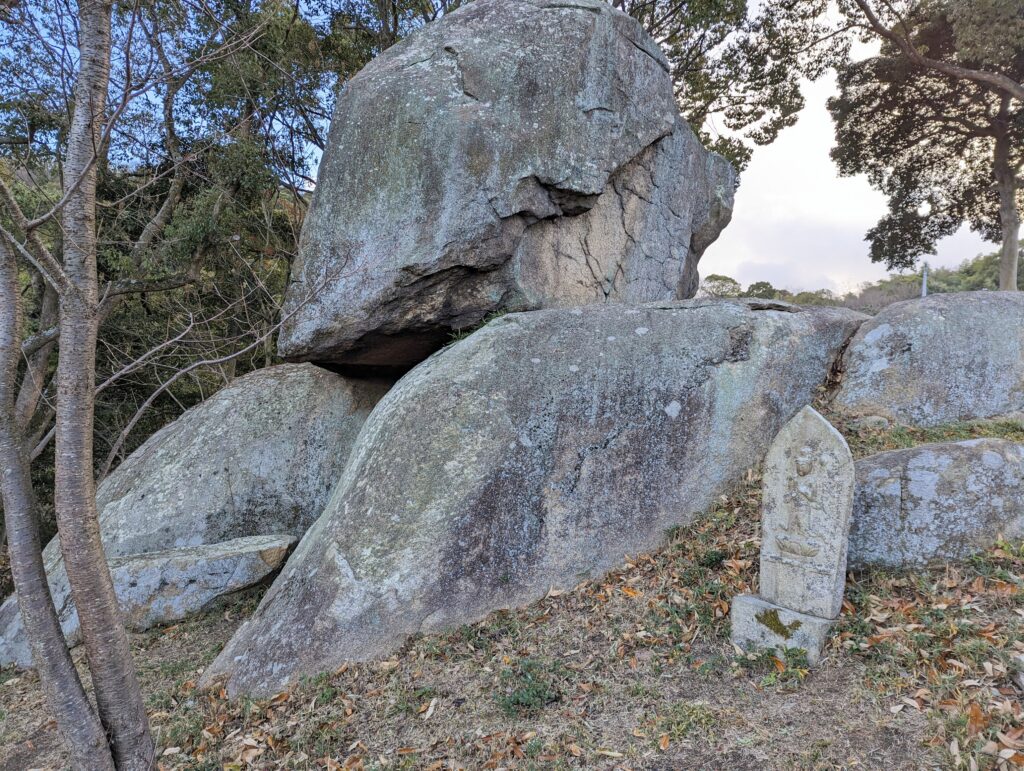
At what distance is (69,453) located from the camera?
3.98m

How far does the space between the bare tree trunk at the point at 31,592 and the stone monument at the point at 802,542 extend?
4.54 metres

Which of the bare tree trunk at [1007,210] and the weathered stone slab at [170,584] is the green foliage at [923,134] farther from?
the weathered stone slab at [170,584]

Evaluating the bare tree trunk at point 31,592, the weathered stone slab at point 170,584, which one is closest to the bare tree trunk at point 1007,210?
the weathered stone slab at point 170,584

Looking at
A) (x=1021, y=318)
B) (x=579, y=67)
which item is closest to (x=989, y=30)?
(x=1021, y=318)

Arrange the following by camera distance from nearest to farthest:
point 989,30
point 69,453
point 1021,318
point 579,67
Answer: point 69,453 < point 1021,318 < point 579,67 < point 989,30

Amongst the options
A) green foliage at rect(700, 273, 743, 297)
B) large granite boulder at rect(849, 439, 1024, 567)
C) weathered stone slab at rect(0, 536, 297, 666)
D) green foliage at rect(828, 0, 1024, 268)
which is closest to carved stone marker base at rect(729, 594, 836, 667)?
large granite boulder at rect(849, 439, 1024, 567)

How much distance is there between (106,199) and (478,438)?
1005 centimetres

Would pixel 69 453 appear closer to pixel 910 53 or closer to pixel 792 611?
pixel 792 611

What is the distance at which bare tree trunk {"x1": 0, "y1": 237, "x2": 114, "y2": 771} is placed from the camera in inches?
157

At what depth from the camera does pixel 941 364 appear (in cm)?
688

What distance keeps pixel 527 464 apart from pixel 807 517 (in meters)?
2.59

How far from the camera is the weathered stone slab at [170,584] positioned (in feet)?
22.5

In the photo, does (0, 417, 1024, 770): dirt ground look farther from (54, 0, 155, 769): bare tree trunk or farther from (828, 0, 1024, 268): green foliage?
(828, 0, 1024, 268): green foliage

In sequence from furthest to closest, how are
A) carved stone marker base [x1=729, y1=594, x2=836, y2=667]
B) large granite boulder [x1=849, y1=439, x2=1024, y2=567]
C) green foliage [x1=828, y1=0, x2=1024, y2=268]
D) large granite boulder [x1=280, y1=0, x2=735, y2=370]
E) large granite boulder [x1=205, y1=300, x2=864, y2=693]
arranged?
1. green foliage [x1=828, y1=0, x2=1024, y2=268]
2. large granite boulder [x1=280, y1=0, x2=735, y2=370]
3. large granite boulder [x1=205, y1=300, x2=864, y2=693]
4. large granite boulder [x1=849, y1=439, x2=1024, y2=567]
5. carved stone marker base [x1=729, y1=594, x2=836, y2=667]
